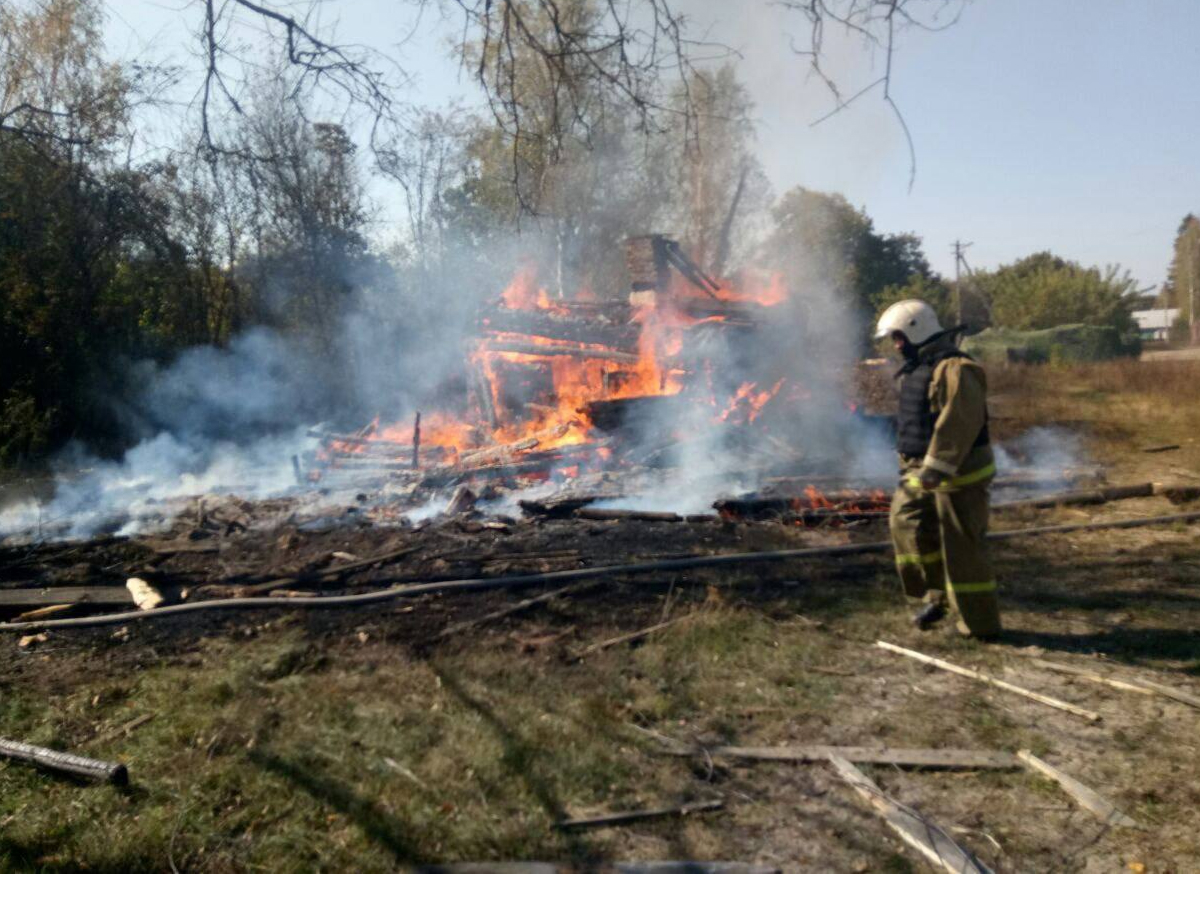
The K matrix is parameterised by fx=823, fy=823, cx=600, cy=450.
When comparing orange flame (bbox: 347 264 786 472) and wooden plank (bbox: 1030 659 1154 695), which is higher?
orange flame (bbox: 347 264 786 472)

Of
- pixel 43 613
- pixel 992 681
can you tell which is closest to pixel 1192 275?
pixel 992 681

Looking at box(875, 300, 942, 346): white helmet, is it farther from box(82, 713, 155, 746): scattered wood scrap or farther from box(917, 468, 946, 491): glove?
box(82, 713, 155, 746): scattered wood scrap

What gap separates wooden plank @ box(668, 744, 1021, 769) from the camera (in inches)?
143

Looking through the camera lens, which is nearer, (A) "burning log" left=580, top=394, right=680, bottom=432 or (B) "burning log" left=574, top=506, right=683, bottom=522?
(B) "burning log" left=574, top=506, right=683, bottom=522

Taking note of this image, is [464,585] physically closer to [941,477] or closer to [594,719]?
[594,719]

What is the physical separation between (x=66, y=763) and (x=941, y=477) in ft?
16.1

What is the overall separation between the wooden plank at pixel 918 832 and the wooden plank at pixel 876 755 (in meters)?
0.16

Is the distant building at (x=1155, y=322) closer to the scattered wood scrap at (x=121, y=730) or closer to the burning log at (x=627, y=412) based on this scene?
the burning log at (x=627, y=412)

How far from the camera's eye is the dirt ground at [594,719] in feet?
10.4

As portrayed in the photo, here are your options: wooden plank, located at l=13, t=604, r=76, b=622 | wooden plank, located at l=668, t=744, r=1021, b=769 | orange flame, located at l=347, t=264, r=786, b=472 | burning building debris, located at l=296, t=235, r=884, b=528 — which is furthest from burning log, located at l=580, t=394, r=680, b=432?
wooden plank, located at l=668, t=744, r=1021, b=769

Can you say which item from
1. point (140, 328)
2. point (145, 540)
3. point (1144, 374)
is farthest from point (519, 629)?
point (1144, 374)

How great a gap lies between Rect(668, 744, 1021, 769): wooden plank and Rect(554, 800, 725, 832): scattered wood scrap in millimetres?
428

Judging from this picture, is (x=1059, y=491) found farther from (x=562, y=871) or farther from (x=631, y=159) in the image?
(x=631, y=159)

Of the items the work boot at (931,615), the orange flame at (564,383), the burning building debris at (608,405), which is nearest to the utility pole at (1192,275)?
the burning building debris at (608,405)
